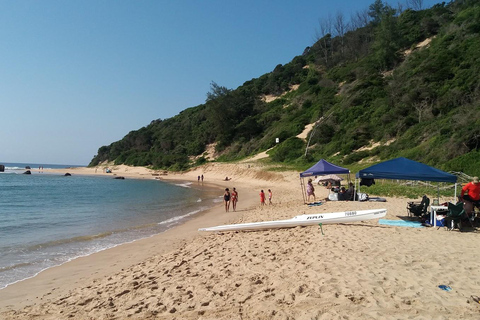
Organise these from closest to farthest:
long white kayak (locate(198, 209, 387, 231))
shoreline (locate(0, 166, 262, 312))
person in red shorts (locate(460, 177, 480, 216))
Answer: shoreline (locate(0, 166, 262, 312))
person in red shorts (locate(460, 177, 480, 216))
long white kayak (locate(198, 209, 387, 231))

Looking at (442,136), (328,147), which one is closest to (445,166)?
(442,136)

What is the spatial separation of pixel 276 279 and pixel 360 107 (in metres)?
39.6

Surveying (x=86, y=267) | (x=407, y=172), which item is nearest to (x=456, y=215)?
(x=407, y=172)

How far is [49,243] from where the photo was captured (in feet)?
36.3

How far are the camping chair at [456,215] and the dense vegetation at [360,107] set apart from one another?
38.2 feet

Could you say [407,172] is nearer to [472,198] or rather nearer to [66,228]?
[472,198]

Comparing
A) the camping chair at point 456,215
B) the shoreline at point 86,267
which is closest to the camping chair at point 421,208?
the camping chair at point 456,215

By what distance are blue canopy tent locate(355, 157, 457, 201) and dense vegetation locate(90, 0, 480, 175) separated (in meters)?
10.1

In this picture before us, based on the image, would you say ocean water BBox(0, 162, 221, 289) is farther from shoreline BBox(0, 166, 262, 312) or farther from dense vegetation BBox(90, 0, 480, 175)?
dense vegetation BBox(90, 0, 480, 175)

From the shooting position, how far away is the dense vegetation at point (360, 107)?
1083 inches

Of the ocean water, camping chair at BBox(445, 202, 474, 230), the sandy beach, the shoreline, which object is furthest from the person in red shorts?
the ocean water

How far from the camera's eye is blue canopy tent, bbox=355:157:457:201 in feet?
35.9

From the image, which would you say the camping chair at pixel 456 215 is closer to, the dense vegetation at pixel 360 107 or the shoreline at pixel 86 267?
the shoreline at pixel 86 267

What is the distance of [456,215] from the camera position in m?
9.37
